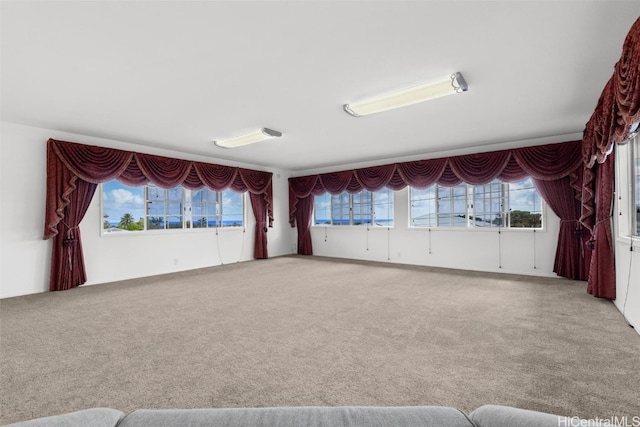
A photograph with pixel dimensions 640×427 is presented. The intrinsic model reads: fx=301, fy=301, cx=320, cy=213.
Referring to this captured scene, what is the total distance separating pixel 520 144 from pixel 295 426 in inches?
248

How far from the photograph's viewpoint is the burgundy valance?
195 inches

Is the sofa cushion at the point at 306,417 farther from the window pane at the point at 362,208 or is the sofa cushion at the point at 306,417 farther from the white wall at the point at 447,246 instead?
the window pane at the point at 362,208

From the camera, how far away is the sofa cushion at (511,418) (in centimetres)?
65

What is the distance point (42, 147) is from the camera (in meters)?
4.53

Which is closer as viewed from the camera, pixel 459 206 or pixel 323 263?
pixel 459 206

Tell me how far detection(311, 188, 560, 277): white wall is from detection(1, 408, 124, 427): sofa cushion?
20.6 ft

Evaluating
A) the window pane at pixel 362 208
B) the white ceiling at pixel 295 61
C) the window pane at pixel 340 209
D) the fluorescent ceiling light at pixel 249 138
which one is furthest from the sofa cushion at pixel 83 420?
the window pane at pixel 340 209

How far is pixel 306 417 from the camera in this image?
697 mm

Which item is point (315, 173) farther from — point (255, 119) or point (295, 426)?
point (295, 426)

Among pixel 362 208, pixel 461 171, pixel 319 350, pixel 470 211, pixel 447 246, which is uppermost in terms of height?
pixel 461 171

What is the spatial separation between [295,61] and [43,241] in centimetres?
471

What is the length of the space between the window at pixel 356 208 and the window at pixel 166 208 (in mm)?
2238

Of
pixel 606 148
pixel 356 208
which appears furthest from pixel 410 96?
pixel 356 208

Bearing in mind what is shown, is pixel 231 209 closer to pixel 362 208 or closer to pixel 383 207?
pixel 362 208
